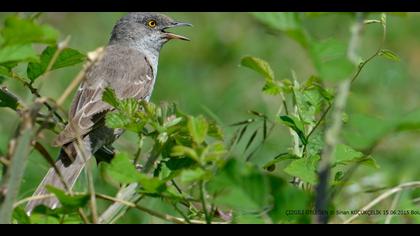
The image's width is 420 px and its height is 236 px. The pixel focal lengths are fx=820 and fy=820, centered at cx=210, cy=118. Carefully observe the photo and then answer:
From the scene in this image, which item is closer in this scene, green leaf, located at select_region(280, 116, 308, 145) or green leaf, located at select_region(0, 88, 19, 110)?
green leaf, located at select_region(280, 116, 308, 145)

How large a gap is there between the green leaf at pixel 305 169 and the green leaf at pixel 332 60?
58 centimetres

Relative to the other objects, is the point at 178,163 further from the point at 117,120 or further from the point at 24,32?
the point at 24,32

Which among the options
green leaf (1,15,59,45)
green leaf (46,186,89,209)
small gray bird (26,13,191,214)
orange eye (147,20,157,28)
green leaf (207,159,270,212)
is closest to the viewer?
green leaf (207,159,270,212)

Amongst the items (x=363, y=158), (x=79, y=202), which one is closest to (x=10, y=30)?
(x=79, y=202)

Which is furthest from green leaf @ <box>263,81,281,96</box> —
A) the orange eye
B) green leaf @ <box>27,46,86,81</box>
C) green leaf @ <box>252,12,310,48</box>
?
the orange eye

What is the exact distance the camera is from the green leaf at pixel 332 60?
205 centimetres

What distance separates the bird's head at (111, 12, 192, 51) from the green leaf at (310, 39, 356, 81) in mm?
4943

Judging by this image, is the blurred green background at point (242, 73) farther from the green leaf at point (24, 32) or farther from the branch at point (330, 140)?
the branch at point (330, 140)

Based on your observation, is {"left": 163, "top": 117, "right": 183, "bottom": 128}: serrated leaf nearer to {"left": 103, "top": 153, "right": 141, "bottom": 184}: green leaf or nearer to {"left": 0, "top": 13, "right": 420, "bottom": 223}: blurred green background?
{"left": 103, "top": 153, "right": 141, "bottom": 184}: green leaf

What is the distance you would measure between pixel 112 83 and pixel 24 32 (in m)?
3.67

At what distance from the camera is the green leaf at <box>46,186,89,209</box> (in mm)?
2395

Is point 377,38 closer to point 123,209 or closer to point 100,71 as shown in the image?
point 100,71

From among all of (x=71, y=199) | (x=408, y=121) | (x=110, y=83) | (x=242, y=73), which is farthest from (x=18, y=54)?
A: (x=242, y=73)

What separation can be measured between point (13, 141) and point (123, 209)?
54 centimetres
